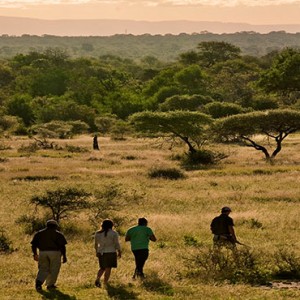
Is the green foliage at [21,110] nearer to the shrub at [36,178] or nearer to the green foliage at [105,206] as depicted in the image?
the shrub at [36,178]

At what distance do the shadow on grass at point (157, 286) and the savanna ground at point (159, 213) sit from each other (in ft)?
0.07

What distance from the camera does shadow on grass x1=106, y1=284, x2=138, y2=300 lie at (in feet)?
37.9

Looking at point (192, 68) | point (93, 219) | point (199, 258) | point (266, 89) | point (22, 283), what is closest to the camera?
Result: point (22, 283)

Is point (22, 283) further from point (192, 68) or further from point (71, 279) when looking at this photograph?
point (192, 68)

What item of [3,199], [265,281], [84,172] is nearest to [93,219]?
[3,199]

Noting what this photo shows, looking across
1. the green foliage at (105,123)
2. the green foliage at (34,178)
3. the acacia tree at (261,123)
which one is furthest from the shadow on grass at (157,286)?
the green foliage at (105,123)

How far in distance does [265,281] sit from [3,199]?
16.9 metres

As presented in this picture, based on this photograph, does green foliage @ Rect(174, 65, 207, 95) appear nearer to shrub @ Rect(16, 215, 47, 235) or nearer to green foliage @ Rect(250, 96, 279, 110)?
green foliage @ Rect(250, 96, 279, 110)

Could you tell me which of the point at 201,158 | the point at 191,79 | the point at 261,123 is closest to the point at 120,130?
the point at 261,123

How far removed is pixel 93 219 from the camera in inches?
891

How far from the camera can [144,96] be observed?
97.5 m

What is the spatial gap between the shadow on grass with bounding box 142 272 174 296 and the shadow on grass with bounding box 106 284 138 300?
52 cm

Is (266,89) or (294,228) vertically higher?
(266,89)

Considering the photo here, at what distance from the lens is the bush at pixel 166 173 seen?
3564 cm
